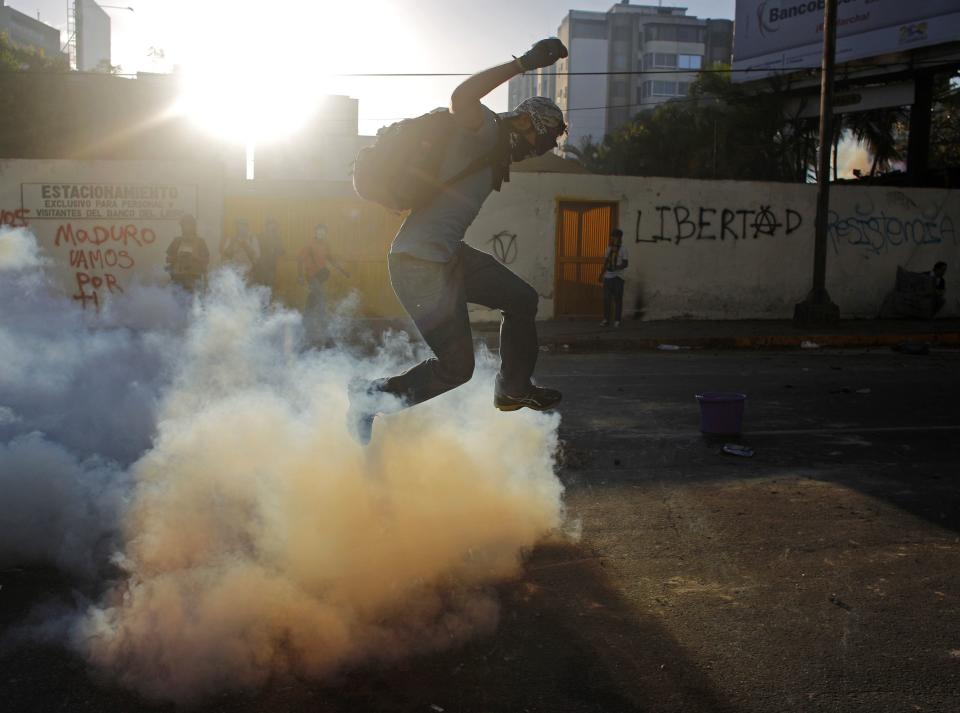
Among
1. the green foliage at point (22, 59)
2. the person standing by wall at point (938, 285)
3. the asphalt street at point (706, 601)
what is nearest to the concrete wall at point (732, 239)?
the person standing by wall at point (938, 285)

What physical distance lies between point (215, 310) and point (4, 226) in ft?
39.5

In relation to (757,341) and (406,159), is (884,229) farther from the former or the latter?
(406,159)

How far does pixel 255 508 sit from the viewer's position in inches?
132

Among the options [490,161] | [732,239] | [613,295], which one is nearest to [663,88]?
[732,239]

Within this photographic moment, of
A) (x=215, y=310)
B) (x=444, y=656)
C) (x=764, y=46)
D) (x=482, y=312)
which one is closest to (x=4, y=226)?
(x=482, y=312)

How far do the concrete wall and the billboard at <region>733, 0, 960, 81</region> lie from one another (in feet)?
17.5

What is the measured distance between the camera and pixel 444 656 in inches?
106

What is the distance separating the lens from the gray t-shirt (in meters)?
3.38

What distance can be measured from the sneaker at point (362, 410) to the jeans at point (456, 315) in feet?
0.22

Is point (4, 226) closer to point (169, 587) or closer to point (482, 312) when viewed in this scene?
point (482, 312)

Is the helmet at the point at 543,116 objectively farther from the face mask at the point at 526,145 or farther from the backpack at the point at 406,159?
the backpack at the point at 406,159

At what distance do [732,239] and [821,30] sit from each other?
31.4 feet

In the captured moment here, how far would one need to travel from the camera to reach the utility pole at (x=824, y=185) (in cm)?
1444

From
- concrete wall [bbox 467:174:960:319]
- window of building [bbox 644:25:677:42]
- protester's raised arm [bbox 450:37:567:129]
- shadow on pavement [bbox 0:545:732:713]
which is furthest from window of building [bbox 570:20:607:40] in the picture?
shadow on pavement [bbox 0:545:732:713]
